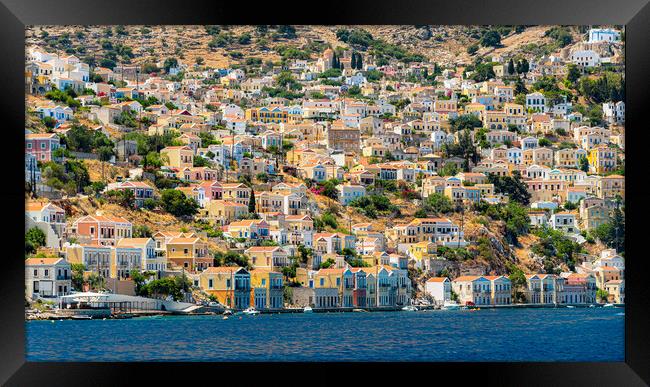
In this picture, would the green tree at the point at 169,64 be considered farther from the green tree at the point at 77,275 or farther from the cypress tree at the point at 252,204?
the green tree at the point at 77,275

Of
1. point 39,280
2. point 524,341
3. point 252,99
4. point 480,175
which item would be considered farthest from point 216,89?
point 524,341

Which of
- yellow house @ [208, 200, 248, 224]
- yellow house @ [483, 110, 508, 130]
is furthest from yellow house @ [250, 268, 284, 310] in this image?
yellow house @ [483, 110, 508, 130]

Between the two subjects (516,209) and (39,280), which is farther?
(516,209)

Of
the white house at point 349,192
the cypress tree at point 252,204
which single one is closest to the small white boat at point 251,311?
the cypress tree at point 252,204

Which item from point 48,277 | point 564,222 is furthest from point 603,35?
point 48,277
